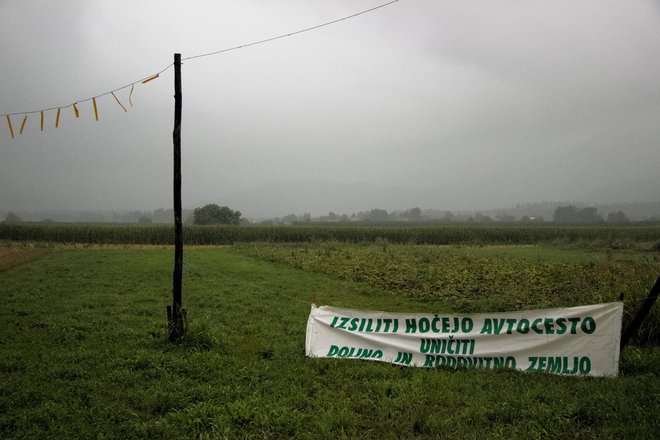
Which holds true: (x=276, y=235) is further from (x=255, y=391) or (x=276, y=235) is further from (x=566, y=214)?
(x=566, y=214)

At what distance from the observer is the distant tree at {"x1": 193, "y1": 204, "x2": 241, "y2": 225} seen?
63781 mm

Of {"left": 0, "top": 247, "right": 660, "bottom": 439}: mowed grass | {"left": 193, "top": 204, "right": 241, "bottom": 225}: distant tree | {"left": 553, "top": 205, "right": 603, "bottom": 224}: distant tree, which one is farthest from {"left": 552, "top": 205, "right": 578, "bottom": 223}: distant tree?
{"left": 0, "top": 247, "right": 660, "bottom": 439}: mowed grass

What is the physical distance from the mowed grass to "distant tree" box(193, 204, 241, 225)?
55665 mm

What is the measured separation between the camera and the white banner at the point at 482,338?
19.6ft

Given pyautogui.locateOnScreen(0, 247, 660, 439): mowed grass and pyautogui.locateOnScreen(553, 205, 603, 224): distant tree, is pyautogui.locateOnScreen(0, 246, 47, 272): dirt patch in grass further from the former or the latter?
pyautogui.locateOnScreen(553, 205, 603, 224): distant tree

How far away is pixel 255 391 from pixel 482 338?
3.60 meters

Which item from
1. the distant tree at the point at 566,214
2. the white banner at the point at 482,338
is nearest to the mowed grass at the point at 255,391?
the white banner at the point at 482,338

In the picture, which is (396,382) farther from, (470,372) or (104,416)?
(104,416)

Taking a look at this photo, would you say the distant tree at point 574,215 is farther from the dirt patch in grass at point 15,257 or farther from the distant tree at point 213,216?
the dirt patch in grass at point 15,257

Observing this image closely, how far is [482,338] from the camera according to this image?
6.46m

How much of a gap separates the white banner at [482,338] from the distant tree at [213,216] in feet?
193

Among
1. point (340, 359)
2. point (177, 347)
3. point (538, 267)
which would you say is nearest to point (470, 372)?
point (340, 359)

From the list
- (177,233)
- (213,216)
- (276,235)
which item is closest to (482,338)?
(177,233)

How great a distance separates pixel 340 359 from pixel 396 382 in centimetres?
120
